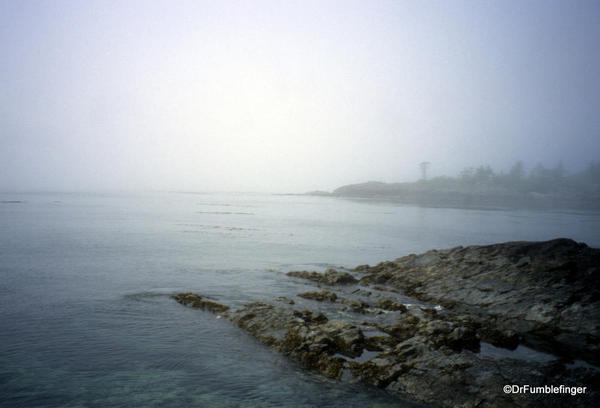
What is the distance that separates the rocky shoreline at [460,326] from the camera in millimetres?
7246

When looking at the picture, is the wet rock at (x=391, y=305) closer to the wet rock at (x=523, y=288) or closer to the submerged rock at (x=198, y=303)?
the wet rock at (x=523, y=288)

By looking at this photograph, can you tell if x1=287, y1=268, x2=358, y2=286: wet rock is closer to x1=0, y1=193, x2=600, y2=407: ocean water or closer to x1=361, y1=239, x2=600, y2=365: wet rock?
x1=361, y1=239, x2=600, y2=365: wet rock

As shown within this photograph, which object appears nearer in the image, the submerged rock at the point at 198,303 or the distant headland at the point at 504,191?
the submerged rock at the point at 198,303

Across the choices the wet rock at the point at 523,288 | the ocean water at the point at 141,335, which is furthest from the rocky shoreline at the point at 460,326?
the ocean water at the point at 141,335

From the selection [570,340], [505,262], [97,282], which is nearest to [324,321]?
[570,340]

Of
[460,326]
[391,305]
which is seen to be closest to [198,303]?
[391,305]

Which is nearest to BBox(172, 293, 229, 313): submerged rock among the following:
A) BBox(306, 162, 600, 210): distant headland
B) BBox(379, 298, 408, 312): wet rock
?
BBox(379, 298, 408, 312): wet rock

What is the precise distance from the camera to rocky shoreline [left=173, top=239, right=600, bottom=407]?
7246 mm

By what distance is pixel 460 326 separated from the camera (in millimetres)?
9359

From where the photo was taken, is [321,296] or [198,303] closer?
[198,303]

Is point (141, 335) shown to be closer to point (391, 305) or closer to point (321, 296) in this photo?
point (321, 296)

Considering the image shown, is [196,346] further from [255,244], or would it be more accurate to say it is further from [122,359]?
[255,244]

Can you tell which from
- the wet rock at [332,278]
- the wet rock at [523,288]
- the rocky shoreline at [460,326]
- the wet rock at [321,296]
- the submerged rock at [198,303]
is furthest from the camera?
the wet rock at [332,278]

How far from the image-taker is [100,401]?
692 cm
